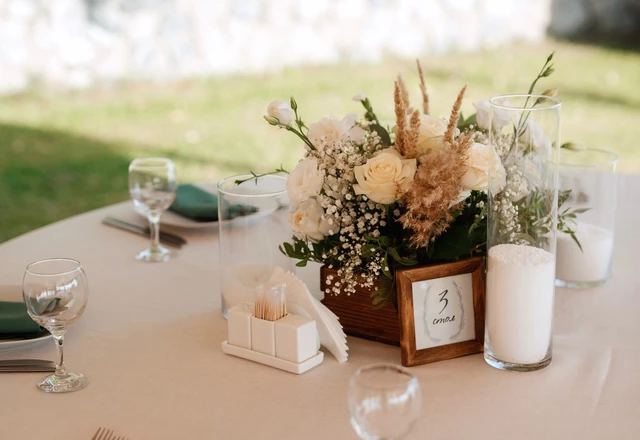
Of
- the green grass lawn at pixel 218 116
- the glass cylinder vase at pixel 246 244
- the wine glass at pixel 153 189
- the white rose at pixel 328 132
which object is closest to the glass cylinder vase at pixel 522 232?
the white rose at pixel 328 132

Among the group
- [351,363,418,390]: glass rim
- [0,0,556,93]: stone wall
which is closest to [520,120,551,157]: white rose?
[351,363,418,390]: glass rim

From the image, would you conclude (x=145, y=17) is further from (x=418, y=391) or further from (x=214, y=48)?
(x=418, y=391)

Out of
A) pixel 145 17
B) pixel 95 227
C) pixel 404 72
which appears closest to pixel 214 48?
pixel 145 17

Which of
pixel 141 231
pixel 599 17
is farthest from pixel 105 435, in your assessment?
pixel 599 17

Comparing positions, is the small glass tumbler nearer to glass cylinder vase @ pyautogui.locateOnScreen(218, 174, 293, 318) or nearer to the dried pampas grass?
the dried pampas grass

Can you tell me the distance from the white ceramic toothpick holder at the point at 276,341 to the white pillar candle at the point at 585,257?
579mm

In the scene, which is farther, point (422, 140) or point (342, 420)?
point (422, 140)

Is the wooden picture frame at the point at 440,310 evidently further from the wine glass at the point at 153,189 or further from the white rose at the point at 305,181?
the wine glass at the point at 153,189

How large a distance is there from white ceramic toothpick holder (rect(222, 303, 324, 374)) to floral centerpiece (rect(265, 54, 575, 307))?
113mm

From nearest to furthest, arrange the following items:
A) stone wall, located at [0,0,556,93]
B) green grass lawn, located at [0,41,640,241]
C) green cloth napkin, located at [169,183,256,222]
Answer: green cloth napkin, located at [169,183,256,222], green grass lawn, located at [0,41,640,241], stone wall, located at [0,0,556,93]

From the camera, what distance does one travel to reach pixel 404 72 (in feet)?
20.1

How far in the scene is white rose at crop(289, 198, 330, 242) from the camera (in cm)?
143

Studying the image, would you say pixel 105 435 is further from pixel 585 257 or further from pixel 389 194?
pixel 585 257

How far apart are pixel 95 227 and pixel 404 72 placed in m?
4.36
